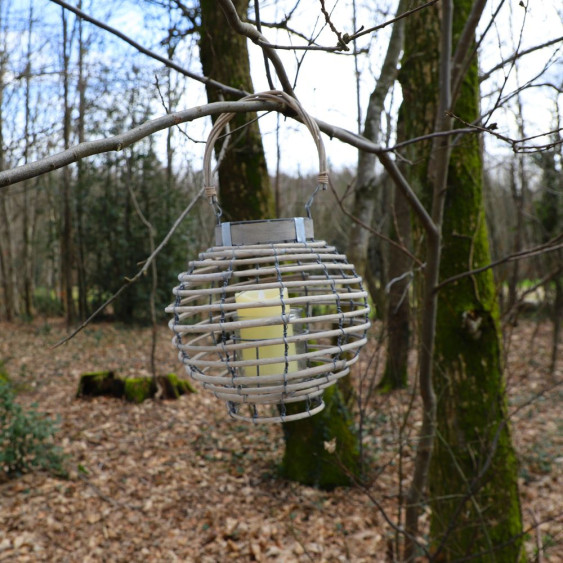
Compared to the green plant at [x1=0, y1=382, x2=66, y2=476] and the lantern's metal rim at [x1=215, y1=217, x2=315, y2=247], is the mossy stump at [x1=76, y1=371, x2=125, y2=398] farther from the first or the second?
the lantern's metal rim at [x1=215, y1=217, x2=315, y2=247]

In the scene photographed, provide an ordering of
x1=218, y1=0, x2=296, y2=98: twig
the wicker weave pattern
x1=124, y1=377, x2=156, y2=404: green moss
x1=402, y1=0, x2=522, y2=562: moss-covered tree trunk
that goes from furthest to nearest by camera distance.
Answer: x1=124, y1=377, x2=156, y2=404: green moss, x1=402, y1=0, x2=522, y2=562: moss-covered tree trunk, x1=218, y1=0, x2=296, y2=98: twig, the wicker weave pattern

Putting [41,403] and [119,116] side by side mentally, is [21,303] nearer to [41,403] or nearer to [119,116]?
[119,116]

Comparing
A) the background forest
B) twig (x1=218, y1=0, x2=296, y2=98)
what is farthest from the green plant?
twig (x1=218, y1=0, x2=296, y2=98)

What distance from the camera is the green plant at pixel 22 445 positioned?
13.9 feet

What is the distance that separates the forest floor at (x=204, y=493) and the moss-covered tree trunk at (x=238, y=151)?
1.87m

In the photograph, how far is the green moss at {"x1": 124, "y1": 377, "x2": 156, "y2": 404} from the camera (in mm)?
6250

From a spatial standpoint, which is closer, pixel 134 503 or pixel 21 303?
pixel 134 503

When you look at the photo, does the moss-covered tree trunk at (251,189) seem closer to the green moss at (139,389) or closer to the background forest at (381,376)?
the background forest at (381,376)

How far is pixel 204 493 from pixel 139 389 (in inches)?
89.0

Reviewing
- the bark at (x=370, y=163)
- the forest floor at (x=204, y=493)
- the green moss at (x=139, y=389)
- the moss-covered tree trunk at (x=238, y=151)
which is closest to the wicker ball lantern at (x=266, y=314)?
the forest floor at (x=204, y=493)

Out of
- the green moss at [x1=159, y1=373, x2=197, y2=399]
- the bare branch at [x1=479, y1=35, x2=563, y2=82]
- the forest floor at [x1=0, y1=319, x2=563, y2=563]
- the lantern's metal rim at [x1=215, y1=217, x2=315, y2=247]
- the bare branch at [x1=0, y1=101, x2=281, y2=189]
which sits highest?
the bare branch at [x1=479, y1=35, x2=563, y2=82]

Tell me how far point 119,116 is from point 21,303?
19.9 ft

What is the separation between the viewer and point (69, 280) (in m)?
10.5

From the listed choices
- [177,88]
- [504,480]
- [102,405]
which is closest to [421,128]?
[504,480]
